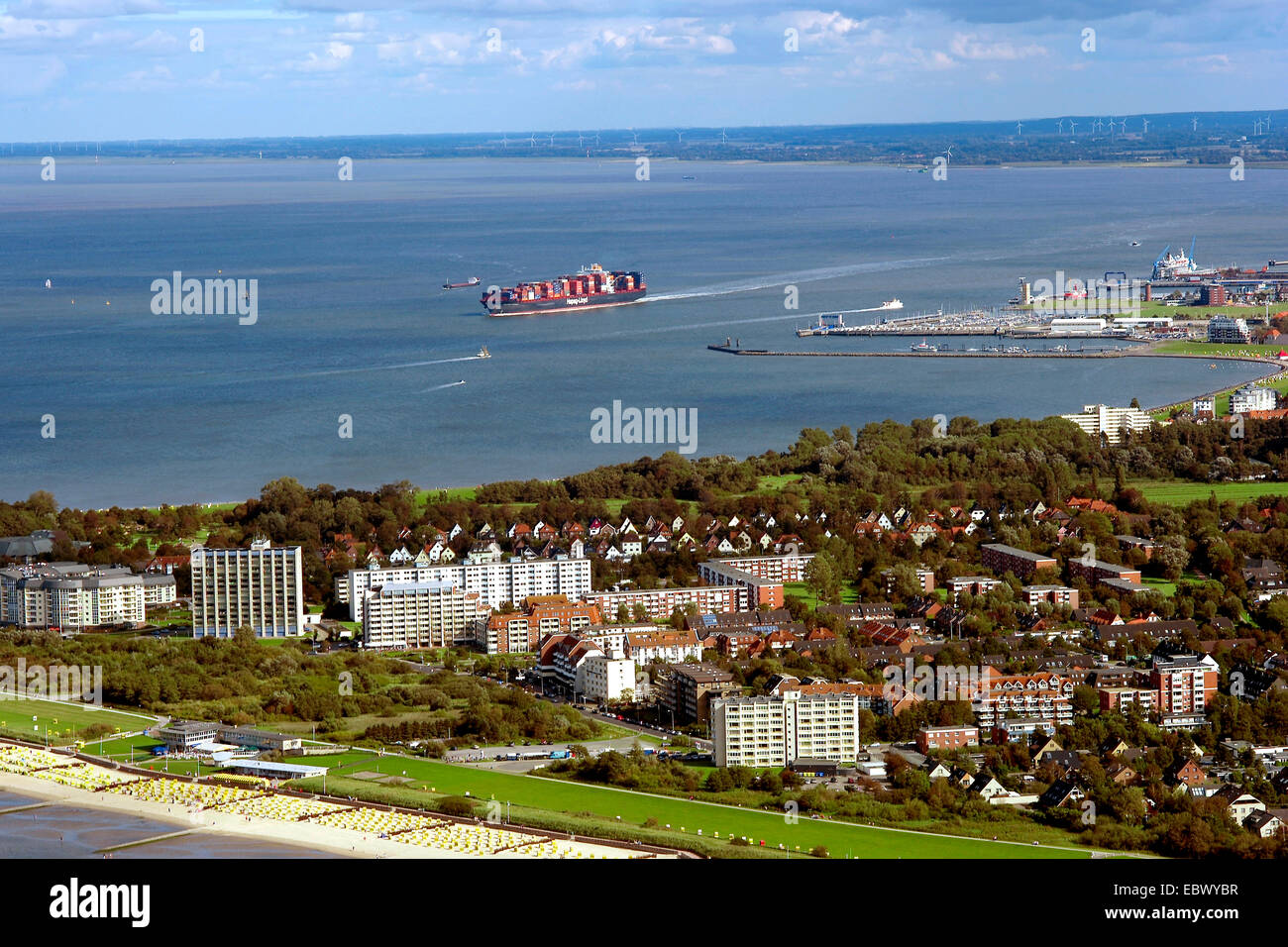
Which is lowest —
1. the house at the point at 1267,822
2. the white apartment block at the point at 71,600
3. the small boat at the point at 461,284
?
the house at the point at 1267,822

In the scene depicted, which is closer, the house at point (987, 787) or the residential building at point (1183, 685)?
the house at point (987, 787)

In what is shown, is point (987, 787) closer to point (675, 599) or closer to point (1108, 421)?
point (675, 599)

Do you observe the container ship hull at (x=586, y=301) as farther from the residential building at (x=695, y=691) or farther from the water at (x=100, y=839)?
the water at (x=100, y=839)

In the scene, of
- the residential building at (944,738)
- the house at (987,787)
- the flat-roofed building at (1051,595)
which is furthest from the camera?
the flat-roofed building at (1051,595)

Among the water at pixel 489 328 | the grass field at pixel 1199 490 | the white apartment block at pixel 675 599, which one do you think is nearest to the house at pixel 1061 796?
the white apartment block at pixel 675 599

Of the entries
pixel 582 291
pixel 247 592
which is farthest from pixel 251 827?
pixel 582 291

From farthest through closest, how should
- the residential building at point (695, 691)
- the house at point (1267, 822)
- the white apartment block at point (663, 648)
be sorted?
1. the white apartment block at point (663, 648)
2. the residential building at point (695, 691)
3. the house at point (1267, 822)
